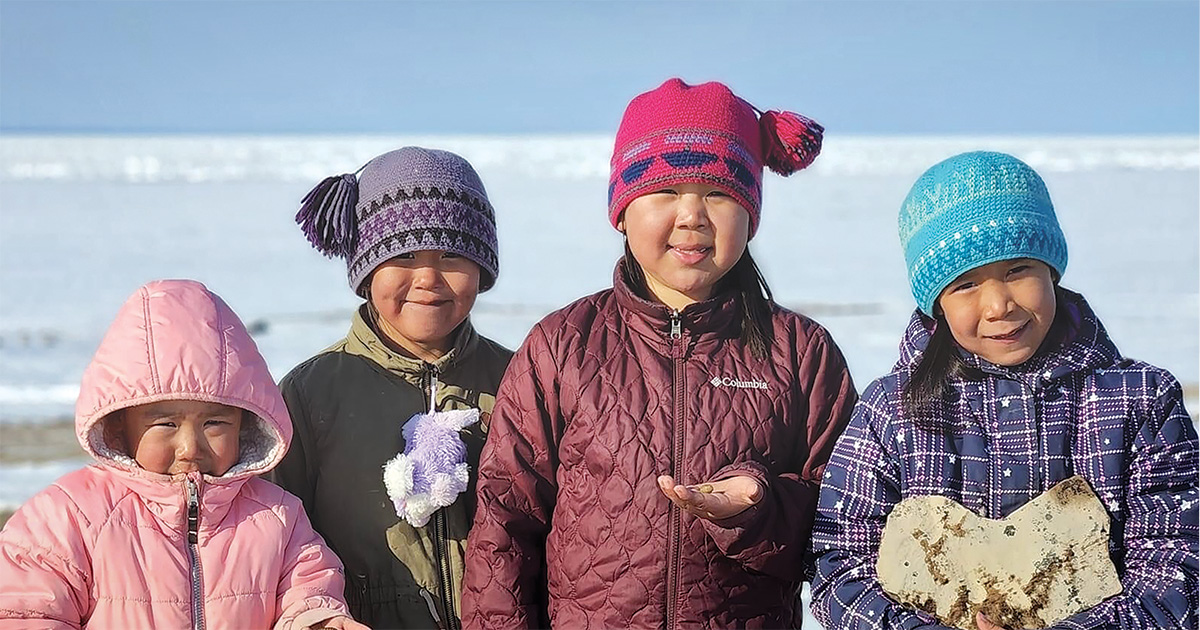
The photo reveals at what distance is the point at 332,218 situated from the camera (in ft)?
10.1

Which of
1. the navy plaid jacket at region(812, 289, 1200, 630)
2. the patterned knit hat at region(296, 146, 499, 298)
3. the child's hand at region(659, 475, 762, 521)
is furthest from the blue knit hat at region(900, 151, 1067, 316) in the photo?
the patterned knit hat at region(296, 146, 499, 298)

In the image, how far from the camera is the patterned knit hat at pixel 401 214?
9.73ft

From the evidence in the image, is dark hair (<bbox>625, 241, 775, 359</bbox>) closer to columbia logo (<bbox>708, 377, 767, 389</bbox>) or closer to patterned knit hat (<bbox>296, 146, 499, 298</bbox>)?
columbia logo (<bbox>708, 377, 767, 389</bbox>)

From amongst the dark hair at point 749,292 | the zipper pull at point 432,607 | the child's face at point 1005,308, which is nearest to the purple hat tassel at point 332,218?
the dark hair at point 749,292

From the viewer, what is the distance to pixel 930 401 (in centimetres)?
244

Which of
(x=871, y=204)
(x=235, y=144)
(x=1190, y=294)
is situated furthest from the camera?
(x=235, y=144)

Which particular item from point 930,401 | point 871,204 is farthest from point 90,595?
point 871,204

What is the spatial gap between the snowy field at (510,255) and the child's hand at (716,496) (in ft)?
13.9

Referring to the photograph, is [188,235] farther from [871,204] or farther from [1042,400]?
[1042,400]

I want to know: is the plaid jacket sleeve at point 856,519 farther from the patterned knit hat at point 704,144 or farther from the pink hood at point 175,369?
the pink hood at point 175,369

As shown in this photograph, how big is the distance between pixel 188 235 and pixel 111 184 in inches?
344

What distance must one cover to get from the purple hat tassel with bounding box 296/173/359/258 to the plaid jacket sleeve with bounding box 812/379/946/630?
4.36 feet

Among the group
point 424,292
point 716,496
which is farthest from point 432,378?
point 716,496

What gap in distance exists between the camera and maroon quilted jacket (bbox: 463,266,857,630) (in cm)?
262
